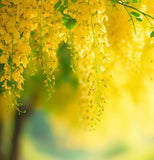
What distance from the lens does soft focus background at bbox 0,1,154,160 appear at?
188 centimetres

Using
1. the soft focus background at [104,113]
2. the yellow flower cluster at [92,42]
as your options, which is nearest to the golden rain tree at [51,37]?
the yellow flower cluster at [92,42]

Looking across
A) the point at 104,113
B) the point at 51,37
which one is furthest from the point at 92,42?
the point at 104,113

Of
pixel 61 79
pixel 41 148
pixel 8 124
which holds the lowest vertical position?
pixel 41 148

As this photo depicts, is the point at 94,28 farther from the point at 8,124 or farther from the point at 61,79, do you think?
the point at 8,124

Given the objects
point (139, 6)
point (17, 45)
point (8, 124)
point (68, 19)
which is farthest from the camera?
point (8, 124)

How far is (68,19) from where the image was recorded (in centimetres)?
95

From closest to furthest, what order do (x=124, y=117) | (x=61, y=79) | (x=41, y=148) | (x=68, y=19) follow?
(x=68, y=19) → (x=61, y=79) → (x=124, y=117) → (x=41, y=148)

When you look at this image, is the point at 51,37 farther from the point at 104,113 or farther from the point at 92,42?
the point at 104,113

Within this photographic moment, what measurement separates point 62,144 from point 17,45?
419cm

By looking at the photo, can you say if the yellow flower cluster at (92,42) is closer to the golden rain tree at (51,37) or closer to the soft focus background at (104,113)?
the golden rain tree at (51,37)

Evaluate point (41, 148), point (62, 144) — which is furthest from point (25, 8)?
point (41, 148)

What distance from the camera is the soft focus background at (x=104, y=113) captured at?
1.88 meters

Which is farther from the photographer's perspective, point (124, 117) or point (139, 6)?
point (124, 117)

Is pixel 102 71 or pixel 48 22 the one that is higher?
pixel 48 22
